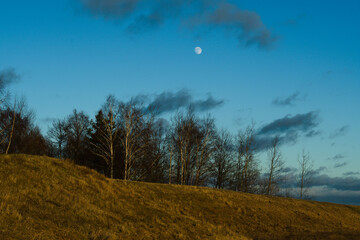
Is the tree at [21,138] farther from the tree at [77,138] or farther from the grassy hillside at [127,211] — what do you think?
the grassy hillside at [127,211]

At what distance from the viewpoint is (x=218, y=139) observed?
53.9m

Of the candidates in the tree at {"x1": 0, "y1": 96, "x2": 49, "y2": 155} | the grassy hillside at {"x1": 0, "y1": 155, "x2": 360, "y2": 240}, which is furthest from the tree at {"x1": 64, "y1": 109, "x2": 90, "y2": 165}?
the grassy hillside at {"x1": 0, "y1": 155, "x2": 360, "y2": 240}

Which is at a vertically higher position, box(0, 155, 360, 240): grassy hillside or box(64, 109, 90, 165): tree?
box(64, 109, 90, 165): tree

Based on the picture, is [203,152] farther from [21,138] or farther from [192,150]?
[21,138]

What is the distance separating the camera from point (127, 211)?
21.5m

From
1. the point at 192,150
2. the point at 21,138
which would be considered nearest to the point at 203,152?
the point at 192,150

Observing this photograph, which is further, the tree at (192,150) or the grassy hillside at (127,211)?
the tree at (192,150)

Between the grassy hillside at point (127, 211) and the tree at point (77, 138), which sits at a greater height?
the tree at point (77, 138)

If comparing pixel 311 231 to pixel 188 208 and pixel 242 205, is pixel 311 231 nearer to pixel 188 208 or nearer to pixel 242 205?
pixel 242 205

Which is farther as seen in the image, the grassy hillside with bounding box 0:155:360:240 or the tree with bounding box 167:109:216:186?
the tree with bounding box 167:109:216:186

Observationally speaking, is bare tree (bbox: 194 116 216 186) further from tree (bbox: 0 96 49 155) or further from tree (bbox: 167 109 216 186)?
tree (bbox: 0 96 49 155)

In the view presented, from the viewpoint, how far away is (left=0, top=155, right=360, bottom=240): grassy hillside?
51.4ft

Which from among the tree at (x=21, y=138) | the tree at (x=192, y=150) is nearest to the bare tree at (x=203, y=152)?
the tree at (x=192, y=150)

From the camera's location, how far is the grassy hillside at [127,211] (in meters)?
15.7
